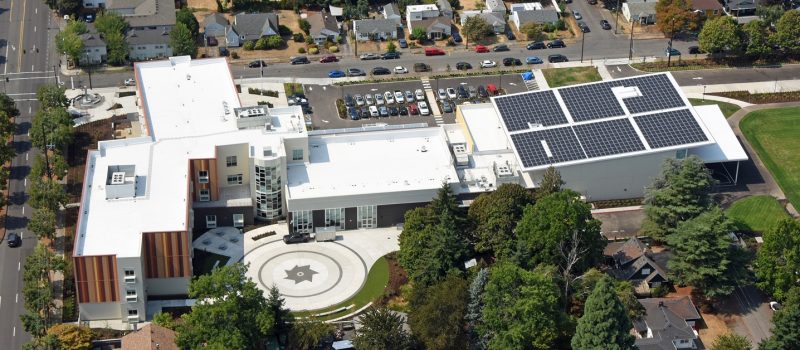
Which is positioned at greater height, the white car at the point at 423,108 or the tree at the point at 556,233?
the white car at the point at 423,108

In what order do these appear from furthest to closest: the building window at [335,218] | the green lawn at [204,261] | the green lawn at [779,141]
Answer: the green lawn at [779,141] < the building window at [335,218] < the green lawn at [204,261]

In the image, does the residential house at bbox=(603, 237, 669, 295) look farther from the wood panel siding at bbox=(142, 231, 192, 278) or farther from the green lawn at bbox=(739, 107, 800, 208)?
the wood panel siding at bbox=(142, 231, 192, 278)

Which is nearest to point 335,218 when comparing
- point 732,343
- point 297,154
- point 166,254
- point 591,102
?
A: point 297,154

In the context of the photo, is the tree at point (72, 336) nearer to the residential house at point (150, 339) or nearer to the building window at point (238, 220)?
the residential house at point (150, 339)

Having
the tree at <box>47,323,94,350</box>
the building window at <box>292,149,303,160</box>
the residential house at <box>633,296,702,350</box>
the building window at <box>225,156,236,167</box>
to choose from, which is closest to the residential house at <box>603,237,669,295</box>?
the residential house at <box>633,296,702,350</box>

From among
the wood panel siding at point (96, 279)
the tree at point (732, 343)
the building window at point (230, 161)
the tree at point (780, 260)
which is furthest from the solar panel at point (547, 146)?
the wood panel siding at point (96, 279)
